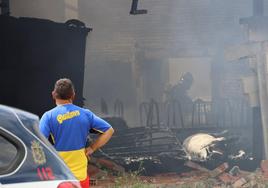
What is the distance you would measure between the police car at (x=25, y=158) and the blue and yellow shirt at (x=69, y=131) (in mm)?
1505

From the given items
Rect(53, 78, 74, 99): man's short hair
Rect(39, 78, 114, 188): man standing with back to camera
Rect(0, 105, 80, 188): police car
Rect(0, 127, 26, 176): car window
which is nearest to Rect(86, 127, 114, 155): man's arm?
Rect(39, 78, 114, 188): man standing with back to camera

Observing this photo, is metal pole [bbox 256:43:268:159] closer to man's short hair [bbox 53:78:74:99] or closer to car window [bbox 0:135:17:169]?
man's short hair [bbox 53:78:74:99]

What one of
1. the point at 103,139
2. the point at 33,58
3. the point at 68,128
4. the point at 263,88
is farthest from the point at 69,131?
the point at 33,58

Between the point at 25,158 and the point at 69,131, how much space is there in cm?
178

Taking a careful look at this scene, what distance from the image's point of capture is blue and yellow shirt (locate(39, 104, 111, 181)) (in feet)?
16.1

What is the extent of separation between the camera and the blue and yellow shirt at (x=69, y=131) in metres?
4.92

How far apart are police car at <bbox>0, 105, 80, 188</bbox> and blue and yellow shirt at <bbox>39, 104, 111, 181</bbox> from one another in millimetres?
1505

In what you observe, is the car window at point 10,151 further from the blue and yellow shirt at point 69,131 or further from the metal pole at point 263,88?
the metal pole at point 263,88

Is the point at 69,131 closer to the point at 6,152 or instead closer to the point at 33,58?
the point at 6,152

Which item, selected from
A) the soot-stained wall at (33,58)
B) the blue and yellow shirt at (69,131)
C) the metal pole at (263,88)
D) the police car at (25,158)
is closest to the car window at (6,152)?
the police car at (25,158)

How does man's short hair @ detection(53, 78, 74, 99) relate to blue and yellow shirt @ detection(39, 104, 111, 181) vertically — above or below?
above

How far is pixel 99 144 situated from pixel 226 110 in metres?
12.4

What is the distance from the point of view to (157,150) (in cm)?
1091

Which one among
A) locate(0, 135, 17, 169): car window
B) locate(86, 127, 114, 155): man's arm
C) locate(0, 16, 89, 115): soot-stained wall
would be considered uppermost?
locate(0, 16, 89, 115): soot-stained wall
